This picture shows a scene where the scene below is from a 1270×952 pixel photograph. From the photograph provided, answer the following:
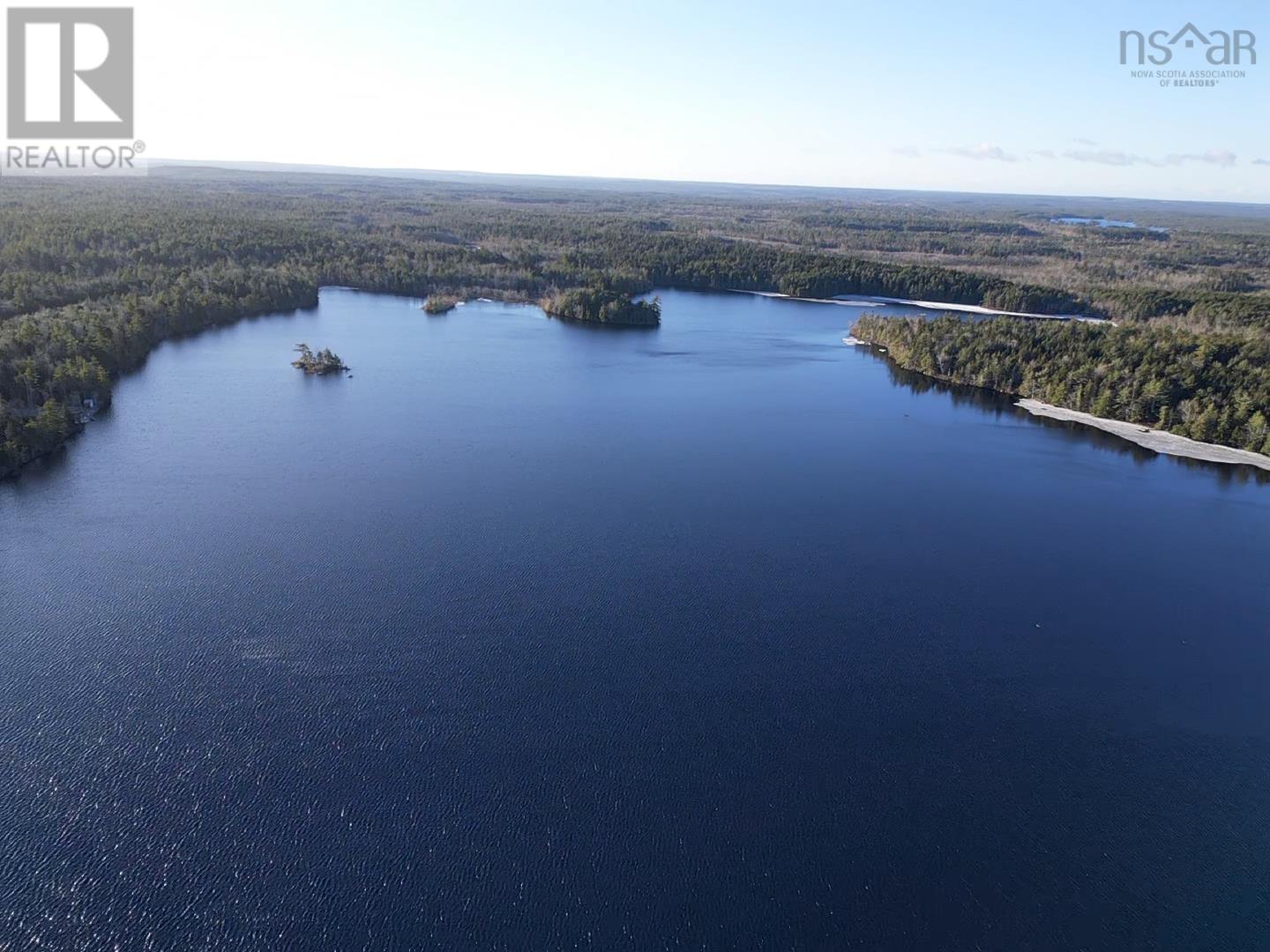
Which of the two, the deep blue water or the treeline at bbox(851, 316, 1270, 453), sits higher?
the treeline at bbox(851, 316, 1270, 453)

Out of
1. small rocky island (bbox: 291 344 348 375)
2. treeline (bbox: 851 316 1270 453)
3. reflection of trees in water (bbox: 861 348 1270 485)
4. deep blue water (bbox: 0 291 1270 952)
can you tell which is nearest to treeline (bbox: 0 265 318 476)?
deep blue water (bbox: 0 291 1270 952)

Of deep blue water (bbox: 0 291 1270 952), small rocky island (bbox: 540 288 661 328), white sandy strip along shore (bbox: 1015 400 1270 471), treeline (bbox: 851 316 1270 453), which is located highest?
small rocky island (bbox: 540 288 661 328)

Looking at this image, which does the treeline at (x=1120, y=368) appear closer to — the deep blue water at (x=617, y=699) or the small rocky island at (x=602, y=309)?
the deep blue water at (x=617, y=699)

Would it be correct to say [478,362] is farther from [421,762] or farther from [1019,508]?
[421,762]

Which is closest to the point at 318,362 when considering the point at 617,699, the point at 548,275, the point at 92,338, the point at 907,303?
A: the point at 92,338

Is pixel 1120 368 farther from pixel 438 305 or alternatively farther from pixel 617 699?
pixel 438 305

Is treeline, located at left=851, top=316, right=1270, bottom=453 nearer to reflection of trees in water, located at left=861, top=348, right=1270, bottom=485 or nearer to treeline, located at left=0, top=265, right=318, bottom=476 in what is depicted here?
reflection of trees in water, located at left=861, top=348, right=1270, bottom=485

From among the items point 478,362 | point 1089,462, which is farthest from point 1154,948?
point 478,362
